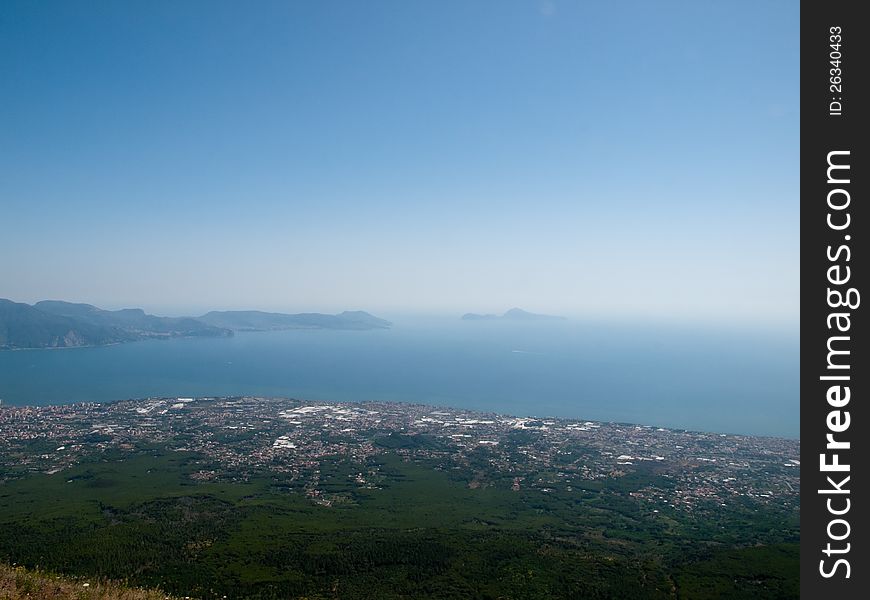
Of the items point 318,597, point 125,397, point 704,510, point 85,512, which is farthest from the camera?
point 125,397

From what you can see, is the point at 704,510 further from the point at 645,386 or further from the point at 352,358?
the point at 352,358

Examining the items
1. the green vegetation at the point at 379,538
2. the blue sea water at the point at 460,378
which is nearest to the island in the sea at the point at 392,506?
the green vegetation at the point at 379,538

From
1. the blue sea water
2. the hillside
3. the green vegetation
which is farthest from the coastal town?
the hillside

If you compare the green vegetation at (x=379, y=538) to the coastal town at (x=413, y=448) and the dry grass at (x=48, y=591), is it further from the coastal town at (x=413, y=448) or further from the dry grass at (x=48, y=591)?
the dry grass at (x=48, y=591)

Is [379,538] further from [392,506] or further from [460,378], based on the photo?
[460,378]
